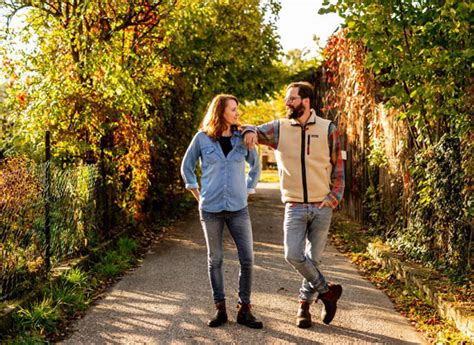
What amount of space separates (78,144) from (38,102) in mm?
798

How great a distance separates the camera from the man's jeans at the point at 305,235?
17.1ft

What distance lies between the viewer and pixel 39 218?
21.1 feet

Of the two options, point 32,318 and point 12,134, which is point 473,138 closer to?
point 32,318

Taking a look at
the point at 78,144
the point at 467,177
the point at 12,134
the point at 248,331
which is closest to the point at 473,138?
the point at 467,177

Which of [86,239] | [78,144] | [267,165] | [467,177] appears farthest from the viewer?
[267,165]

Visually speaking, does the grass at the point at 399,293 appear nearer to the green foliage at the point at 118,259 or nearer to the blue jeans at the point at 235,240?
the blue jeans at the point at 235,240

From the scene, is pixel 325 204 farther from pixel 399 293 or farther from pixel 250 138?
pixel 399 293

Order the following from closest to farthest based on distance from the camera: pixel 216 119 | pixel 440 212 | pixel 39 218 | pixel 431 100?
pixel 216 119
pixel 431 100
pixel 39 218
pixel 440 212

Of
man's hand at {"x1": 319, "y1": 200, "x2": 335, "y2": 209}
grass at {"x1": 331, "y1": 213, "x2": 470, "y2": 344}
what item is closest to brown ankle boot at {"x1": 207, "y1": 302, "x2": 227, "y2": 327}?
man's hand at {"x1": 319, "y1": 200, "x2": 335, "y2": 209}

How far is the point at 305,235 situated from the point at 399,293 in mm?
1877

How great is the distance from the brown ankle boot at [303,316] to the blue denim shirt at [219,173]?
1033 mm

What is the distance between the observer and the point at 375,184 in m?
10.0

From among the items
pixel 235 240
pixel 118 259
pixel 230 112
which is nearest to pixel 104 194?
pixel 118 259

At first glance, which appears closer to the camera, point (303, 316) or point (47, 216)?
point (303, 316)
